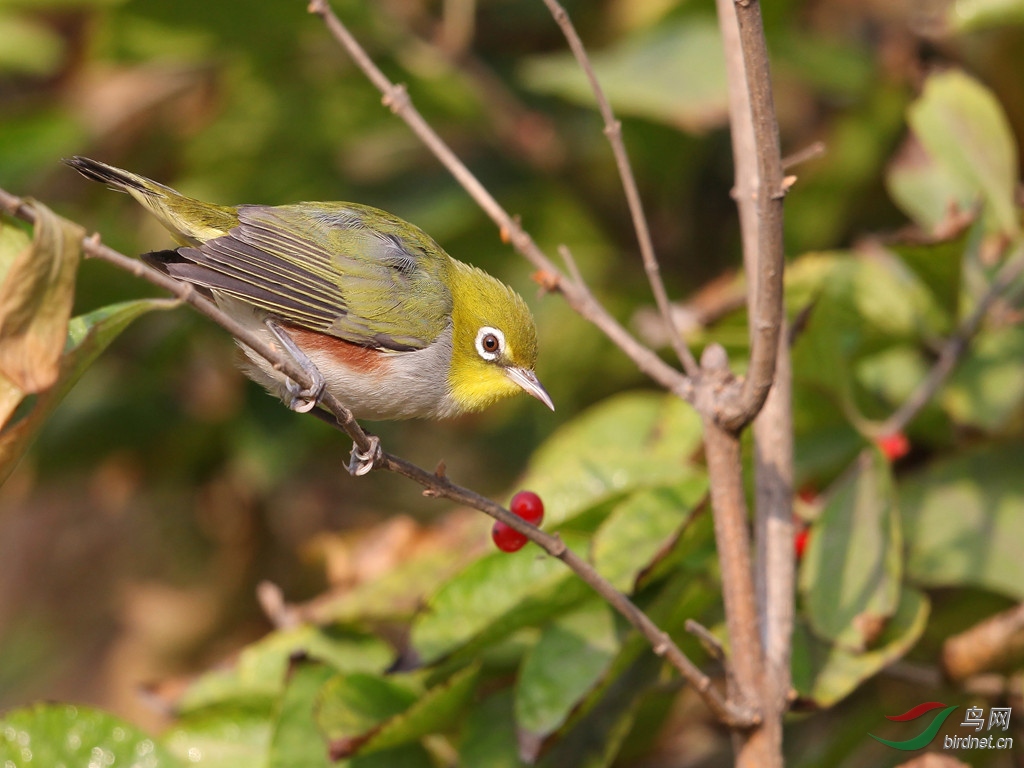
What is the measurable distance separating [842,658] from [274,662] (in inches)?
62.3

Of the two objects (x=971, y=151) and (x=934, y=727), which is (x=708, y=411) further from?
(x=971, y=151)

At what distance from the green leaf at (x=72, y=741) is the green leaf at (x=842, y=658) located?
1.55m

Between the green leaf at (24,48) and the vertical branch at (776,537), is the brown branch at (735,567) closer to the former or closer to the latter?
the vertical branch at (776,537)

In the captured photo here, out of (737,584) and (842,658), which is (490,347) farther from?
(842,658)

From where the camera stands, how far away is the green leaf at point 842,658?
2.50 m

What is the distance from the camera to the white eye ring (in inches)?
117

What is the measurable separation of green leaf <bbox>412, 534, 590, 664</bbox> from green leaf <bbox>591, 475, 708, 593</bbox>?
94mm

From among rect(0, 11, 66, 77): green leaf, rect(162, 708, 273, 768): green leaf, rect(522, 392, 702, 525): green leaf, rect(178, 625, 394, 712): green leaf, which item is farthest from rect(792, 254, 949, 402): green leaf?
rect(0, 11, 66, 77): green leaf

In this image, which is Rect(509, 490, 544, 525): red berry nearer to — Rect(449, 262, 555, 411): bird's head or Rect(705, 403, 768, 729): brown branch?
Rect(705, 403, 768, 729): brown branch

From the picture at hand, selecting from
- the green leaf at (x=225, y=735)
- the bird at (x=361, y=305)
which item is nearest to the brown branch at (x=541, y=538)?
the bird at (x=361, y=305)

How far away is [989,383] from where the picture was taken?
3.26 metres

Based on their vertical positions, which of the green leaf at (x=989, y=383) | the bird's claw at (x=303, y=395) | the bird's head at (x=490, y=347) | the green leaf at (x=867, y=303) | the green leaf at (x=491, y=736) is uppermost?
the bird's claw at (x=303, y=395)

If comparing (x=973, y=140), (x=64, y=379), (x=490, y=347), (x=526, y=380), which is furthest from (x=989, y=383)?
(x=64, y=379)

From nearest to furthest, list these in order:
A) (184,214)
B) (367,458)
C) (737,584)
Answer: (737,584)
(367,458)
(184,214)
